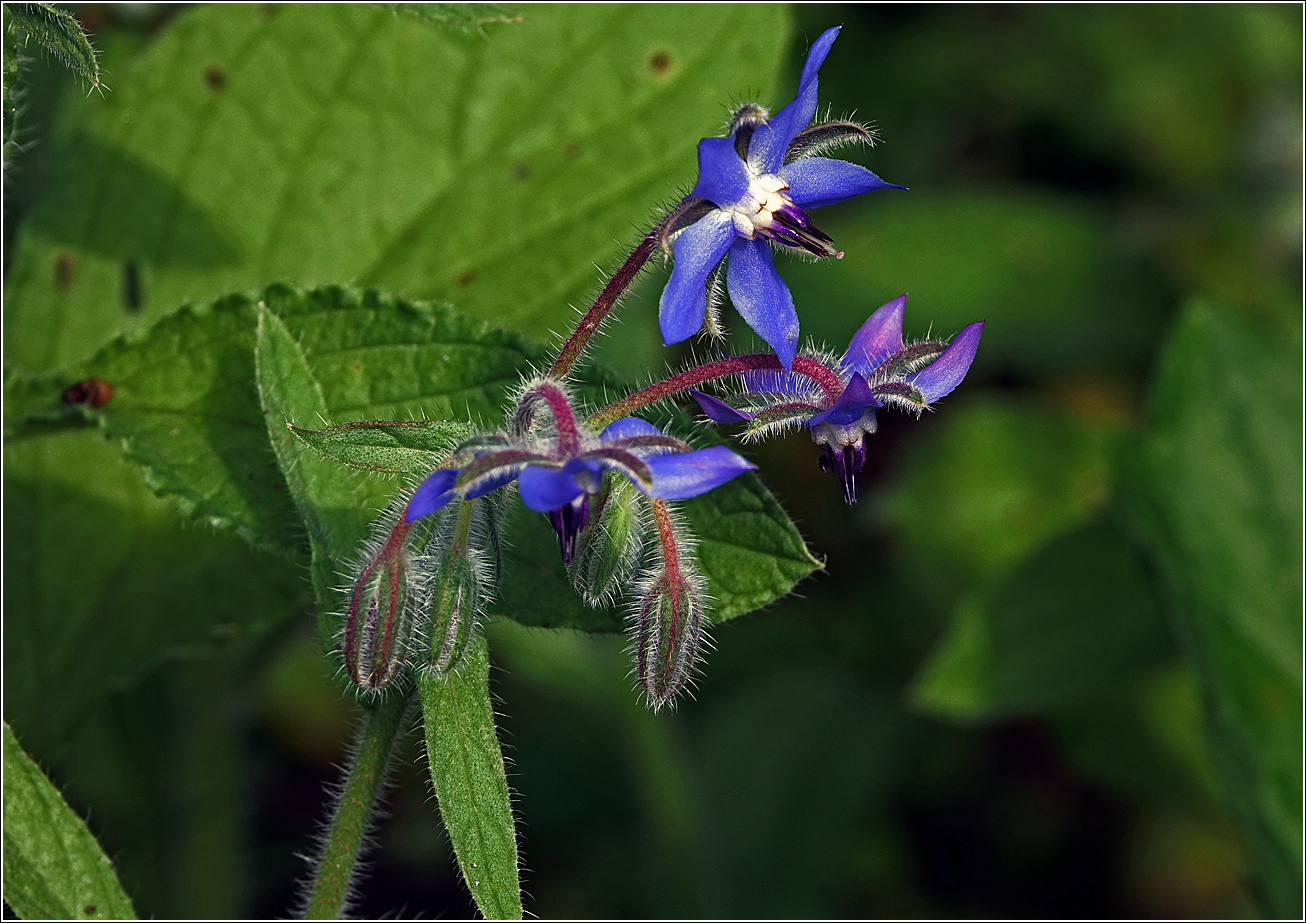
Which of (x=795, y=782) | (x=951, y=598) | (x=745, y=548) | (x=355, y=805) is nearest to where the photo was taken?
(x=355, y=805)

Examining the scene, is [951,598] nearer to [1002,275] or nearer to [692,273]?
[1002,275]

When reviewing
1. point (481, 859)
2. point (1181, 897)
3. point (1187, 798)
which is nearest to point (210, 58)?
point (481, 859)

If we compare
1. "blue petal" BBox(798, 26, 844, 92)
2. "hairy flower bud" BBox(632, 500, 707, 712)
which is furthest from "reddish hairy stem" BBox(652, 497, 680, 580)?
"blue petal" BBox(798, 26, 844, 92)

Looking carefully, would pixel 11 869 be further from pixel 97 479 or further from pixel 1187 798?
pixel 1187 798

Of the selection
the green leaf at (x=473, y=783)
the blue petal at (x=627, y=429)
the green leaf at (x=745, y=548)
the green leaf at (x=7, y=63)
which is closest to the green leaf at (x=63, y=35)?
the green leaf at (x=7, y=63)

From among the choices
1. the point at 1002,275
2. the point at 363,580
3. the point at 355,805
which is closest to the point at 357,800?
the point at 355,805

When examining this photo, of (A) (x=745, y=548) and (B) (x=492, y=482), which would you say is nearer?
(B) (x=492, y=482)
